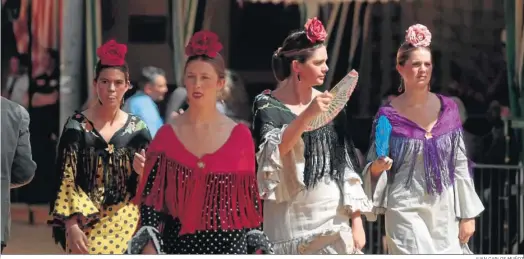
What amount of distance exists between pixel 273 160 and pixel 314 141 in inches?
9.2

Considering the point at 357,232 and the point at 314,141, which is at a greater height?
the point at 314,141

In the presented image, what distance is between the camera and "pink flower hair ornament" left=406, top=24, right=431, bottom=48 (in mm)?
5707

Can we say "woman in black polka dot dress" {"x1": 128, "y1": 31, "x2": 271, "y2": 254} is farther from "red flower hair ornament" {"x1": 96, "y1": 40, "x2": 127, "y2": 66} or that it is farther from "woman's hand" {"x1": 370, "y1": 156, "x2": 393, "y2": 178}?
"woman's hand" {"x1": 370, "y1": 156, "x2": 393, "y2": 178}

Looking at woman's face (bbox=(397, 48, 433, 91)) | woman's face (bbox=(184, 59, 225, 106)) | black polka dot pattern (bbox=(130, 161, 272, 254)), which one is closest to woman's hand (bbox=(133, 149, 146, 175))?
black polka dot pattern (bbox=(130, 161, 272, 254))

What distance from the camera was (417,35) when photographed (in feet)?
18.7

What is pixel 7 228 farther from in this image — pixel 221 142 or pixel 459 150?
pixel 459 150

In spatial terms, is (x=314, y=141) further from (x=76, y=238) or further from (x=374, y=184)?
(x=76, y=238)

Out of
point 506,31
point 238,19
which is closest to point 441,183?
point 506,31

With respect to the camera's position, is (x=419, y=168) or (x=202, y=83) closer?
(x=202, y=83)

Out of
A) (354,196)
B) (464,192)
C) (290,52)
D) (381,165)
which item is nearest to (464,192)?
(464,192)

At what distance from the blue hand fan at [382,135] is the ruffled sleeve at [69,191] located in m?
1.46

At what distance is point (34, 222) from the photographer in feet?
18.5

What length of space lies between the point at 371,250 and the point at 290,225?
55 centimetres


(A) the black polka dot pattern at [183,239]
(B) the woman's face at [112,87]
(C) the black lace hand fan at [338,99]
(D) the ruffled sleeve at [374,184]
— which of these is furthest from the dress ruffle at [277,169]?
(B) the woman's face at [112,87]
